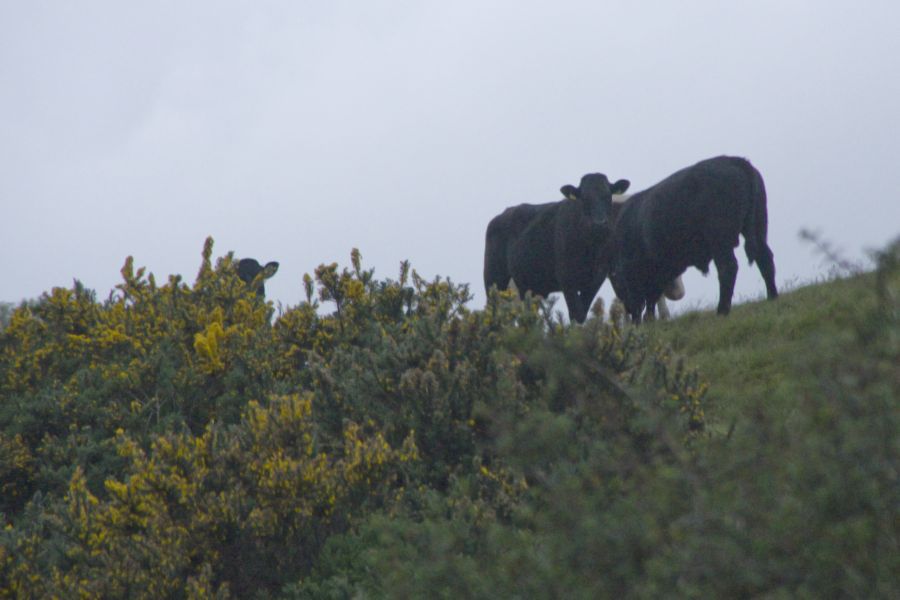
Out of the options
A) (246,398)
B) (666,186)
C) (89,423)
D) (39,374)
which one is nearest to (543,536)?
(246,398)

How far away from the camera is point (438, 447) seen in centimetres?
665

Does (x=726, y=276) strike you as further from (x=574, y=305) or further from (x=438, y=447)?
(x=438, y=447)

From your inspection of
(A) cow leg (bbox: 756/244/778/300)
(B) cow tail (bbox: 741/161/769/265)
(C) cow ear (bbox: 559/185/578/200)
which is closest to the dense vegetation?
(A) cow leg (bbox: 756/244/778/300)

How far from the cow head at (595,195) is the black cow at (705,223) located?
0.67 meters

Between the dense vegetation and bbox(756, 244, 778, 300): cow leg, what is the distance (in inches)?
18.1

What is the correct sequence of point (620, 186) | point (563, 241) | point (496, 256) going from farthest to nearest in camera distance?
point (496, 256) → point (620, 186) → point (563, 241)

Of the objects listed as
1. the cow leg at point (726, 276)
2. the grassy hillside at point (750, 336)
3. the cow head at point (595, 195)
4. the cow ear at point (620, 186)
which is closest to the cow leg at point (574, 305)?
the cow head at point (595, 195)

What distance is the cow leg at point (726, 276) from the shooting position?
12273mm

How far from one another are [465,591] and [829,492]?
117 cm

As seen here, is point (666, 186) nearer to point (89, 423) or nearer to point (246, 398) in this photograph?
point (246, 398)

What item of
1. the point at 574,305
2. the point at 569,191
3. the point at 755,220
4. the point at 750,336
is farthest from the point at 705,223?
the point at 574,305

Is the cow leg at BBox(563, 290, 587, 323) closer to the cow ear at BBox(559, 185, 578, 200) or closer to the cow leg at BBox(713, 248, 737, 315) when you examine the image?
the cow ear at BBox(559, 185, 578, 200)

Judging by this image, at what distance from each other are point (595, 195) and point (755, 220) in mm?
2452

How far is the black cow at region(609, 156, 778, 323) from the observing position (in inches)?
493
